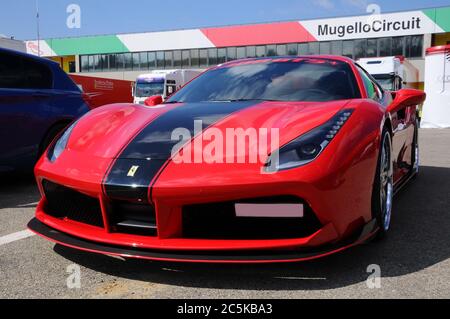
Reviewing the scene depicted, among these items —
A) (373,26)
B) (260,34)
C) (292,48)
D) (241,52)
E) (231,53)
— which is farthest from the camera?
(231,53)

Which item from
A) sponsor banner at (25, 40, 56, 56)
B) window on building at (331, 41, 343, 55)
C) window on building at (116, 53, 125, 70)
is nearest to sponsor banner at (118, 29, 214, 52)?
window on building at (116, 53, 125, 70)

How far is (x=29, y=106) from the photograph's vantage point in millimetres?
4738

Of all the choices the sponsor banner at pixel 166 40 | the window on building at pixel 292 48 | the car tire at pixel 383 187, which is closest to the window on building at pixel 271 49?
the window on building at pixel 292 48

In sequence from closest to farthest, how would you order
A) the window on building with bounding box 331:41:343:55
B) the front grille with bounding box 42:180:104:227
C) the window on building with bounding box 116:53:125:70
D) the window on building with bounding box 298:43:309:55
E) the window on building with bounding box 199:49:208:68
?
the front grille with bounding box 42:180:104:227 → the window on building with bounding box 331:41:343:55 → the window on building with bounding box 298:43:309:55 → the window on building with bounding box 199:49:208:68 → the window on building with bounding box 116:53:125:70

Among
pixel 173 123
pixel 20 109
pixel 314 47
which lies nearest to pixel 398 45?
pixel 314 47

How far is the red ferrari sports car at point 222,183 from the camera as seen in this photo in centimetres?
211

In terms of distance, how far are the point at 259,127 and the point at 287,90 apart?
85 cm

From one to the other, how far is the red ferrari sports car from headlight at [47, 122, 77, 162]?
0.01 meters

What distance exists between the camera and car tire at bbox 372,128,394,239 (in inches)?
101

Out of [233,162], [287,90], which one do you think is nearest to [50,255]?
[233,162]

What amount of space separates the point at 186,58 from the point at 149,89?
13.4m

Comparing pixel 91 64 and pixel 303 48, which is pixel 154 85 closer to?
pixel 303 48

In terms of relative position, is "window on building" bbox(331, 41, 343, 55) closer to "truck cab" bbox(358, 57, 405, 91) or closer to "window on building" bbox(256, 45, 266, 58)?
"window on building" bbox(256, 45, 266, 58)
